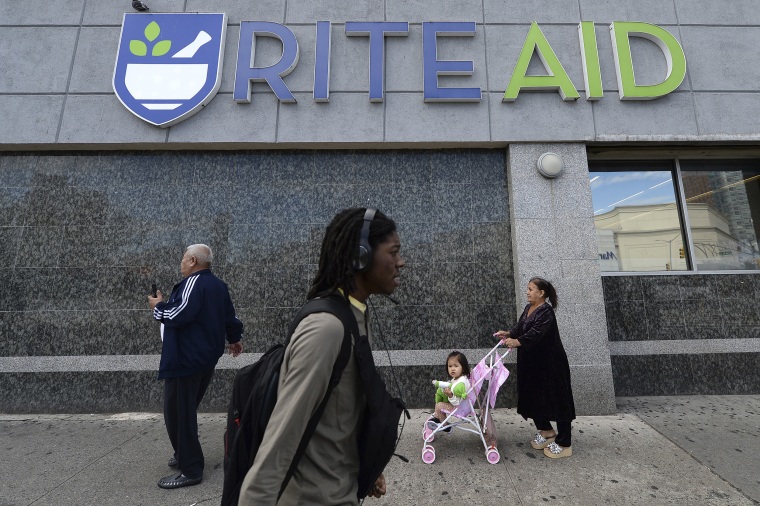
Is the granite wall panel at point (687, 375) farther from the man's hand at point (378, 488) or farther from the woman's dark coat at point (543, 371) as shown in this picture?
the man's hand at point (378, 488)

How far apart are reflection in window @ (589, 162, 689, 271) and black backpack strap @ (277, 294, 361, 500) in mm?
6108

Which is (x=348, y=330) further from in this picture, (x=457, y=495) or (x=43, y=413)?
(x=43, y=413)

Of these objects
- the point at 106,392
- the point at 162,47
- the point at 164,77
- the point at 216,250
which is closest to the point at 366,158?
the point at 216,250

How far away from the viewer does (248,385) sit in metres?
1.46

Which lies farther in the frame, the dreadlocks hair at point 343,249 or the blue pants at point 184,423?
the blue pants at point 184,423

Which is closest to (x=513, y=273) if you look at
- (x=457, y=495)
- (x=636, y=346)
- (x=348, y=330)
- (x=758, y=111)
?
(x=636, y=346)

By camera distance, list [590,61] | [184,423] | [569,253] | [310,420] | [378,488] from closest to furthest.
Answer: [310,420] < [378,488] < [184,423] < [569,253] < [590,61]

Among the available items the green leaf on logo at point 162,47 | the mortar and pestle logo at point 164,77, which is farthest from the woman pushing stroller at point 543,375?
the green leaf on logo at point 162,47

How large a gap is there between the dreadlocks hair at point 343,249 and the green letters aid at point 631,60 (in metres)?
5.97

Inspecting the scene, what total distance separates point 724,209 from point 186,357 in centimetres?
827

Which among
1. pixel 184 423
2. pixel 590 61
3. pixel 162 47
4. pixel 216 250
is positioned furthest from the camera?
pixel 162 47

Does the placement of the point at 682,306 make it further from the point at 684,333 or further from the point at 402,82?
the point at 402,82

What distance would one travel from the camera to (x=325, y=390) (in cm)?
128

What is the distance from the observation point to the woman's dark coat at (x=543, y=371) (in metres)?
3.90
